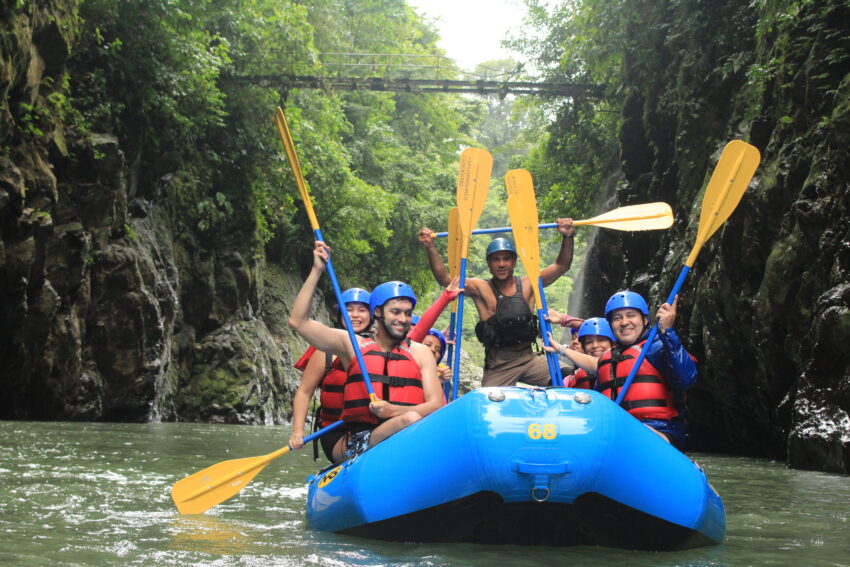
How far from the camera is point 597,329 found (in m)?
6.31

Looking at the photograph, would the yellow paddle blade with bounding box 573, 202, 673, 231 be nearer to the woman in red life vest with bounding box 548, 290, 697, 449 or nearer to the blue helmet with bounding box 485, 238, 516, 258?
the blue helmet with bounding box 485, 238, 516, 258

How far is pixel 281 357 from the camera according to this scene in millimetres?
20469

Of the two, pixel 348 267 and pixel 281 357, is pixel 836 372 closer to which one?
pixel 281 357

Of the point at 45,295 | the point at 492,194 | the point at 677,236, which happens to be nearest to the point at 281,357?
the point at 45,295

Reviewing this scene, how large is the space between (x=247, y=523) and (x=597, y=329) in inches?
106

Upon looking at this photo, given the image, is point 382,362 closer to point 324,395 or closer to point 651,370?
point 324,395

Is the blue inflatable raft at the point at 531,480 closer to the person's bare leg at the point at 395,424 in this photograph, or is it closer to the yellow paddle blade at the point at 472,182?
the person's bare leg at the point at 395,424

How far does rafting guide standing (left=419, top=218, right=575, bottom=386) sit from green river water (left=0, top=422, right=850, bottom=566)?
150 cm

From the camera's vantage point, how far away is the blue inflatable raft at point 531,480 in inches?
151

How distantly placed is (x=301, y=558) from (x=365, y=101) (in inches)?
998

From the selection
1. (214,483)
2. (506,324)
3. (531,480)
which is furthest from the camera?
(506,324)

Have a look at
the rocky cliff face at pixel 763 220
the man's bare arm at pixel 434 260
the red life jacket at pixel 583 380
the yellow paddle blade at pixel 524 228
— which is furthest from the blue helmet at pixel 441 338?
the rocky cliff face at pixel 763 220

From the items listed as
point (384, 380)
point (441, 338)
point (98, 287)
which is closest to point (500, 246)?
point (384, 380)

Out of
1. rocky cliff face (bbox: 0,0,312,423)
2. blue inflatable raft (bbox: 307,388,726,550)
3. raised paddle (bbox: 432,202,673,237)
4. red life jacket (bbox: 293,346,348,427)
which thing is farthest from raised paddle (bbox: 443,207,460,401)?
rocky cliff face (bbox: 0,0,312,423)
